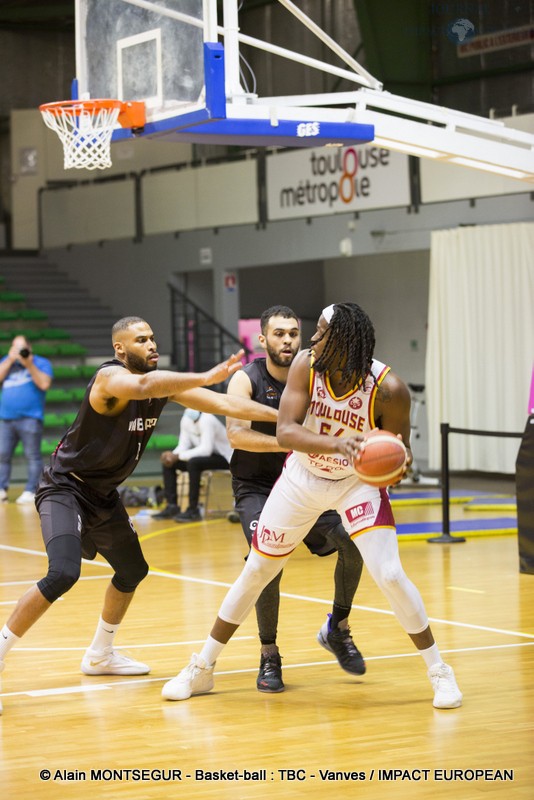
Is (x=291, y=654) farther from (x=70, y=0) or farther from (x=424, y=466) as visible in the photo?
(x=70, y=0)

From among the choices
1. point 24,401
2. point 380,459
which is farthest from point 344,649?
point 24,401

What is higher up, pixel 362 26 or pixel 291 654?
pixel 362 26

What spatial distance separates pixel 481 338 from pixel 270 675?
11.8 meters

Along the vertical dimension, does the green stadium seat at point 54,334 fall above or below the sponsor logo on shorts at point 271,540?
above

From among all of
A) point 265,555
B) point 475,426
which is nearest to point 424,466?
point 475,426

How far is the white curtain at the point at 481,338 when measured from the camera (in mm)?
16859

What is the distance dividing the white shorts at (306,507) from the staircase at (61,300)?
16.8m

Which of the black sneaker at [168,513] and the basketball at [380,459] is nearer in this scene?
the basketball at [380,459]

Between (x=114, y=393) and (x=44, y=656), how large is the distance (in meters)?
2.03

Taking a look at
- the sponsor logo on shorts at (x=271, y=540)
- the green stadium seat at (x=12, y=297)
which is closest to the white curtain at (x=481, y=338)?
the green stadium seat at (x=12, y=297)

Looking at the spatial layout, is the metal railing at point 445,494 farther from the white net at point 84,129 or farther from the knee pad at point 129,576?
the knee pad at point 129,576

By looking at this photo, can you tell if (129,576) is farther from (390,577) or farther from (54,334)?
(54,334)

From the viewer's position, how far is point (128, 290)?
23203 mm

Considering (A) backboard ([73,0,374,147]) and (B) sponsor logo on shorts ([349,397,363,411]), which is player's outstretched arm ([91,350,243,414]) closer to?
(B) sponsor logo on shorts ([349,397,363,411])
